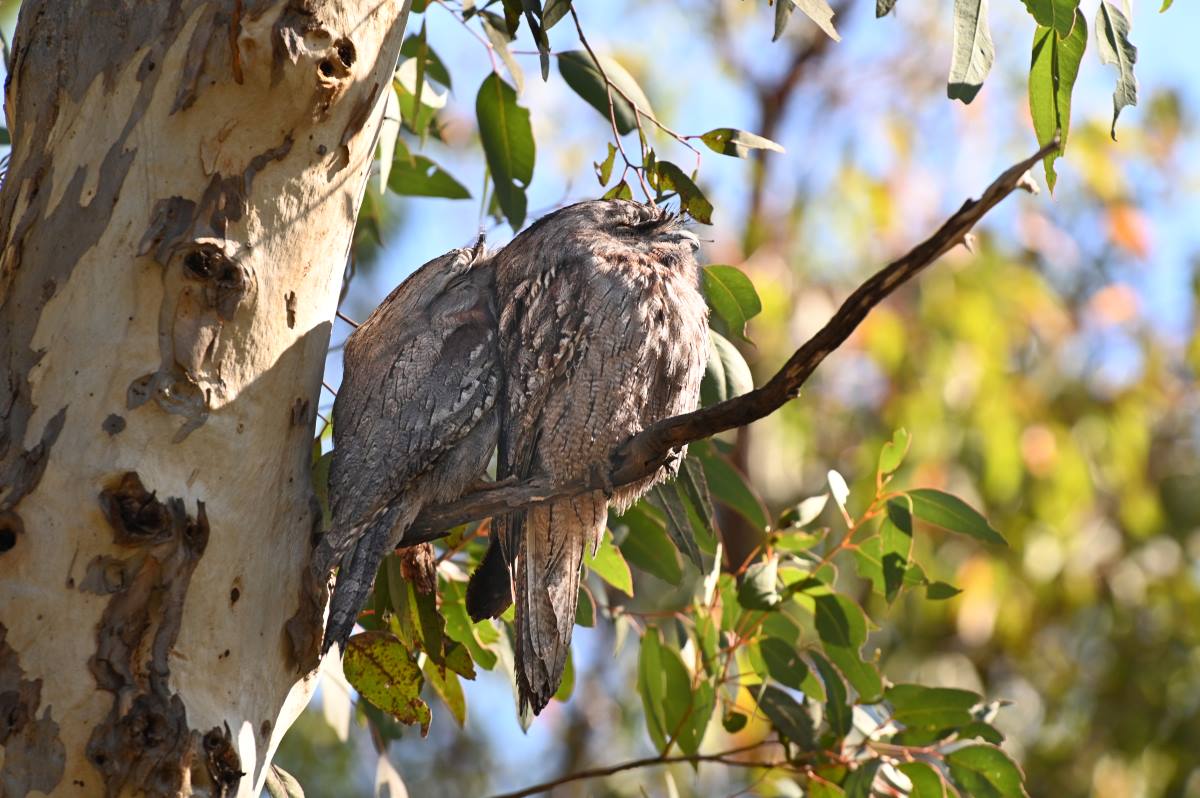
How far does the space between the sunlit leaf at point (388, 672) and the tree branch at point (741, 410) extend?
185mm

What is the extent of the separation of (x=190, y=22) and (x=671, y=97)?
4669 mm

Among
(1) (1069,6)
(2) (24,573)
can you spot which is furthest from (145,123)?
(1) (1069,6)

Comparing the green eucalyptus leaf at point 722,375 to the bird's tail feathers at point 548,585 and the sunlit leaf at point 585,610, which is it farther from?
the sunlit leaf at point 585,610

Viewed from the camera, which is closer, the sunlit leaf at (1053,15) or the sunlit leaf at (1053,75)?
the sunlit leaf at (1053,15)

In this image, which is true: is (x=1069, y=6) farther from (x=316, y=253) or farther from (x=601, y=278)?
(x=316, y=253)

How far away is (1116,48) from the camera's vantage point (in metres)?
2.09

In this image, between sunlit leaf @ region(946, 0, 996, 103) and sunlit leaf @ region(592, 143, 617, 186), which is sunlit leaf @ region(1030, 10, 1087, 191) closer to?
sunlit leaf @ region(946, 0, 996, 103)

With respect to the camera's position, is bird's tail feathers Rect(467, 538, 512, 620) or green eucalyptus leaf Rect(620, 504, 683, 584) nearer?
bird's tail feathers Rect(467, 538, 512, 620)

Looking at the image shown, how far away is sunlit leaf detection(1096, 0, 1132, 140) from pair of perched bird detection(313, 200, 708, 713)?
2.49 feet

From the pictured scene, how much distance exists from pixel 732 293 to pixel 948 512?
2.03 feet

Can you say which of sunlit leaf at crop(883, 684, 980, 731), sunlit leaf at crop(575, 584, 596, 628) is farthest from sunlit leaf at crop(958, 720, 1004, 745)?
sunlit leaf at crop(575, 584, 596, 628)

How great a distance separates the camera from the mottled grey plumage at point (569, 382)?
215cm

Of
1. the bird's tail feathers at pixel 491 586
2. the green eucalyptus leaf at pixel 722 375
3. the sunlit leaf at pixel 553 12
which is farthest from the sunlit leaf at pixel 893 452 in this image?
the sunlit leaf at pixel 553 12

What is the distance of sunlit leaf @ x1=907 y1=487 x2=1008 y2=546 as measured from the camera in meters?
2.49
